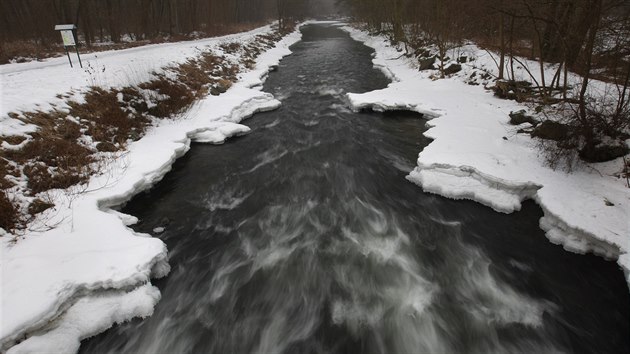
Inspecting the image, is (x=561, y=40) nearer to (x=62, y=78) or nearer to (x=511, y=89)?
(x=511, y=89)

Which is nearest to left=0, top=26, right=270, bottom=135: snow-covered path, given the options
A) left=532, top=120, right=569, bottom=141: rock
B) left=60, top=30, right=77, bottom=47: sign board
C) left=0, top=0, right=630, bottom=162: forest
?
left=60, top=30, right=77, bottom=47: sign board

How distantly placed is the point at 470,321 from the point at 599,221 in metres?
3.31

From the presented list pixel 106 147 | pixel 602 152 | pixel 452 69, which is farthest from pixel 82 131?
pixel 452 69

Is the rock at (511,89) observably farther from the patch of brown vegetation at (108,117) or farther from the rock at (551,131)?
the patch of brown vegetation at (108,117)

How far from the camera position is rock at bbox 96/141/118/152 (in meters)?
9.26

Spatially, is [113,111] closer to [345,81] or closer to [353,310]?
[353,310]

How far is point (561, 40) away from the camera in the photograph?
916 cm

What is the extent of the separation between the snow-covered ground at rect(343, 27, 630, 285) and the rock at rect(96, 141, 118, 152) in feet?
29.3

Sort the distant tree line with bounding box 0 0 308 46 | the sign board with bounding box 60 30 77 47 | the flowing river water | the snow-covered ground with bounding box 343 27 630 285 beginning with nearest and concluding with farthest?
the flowing river water, the snow-covered ground with bounding box 343 27 630 285, the sign board with bounding box 60 30 77 47, the distant tree line with bounding box 0 0 308 46

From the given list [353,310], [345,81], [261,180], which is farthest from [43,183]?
[345,81]

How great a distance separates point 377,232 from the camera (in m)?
6.90

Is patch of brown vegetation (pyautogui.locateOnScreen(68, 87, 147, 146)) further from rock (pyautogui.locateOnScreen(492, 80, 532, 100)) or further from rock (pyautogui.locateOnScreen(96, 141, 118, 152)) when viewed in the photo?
rock (pyautogui.locateOnScreen(492, 80, 532, 100))

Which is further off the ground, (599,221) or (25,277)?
(599,221)

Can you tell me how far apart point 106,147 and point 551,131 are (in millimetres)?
12754
